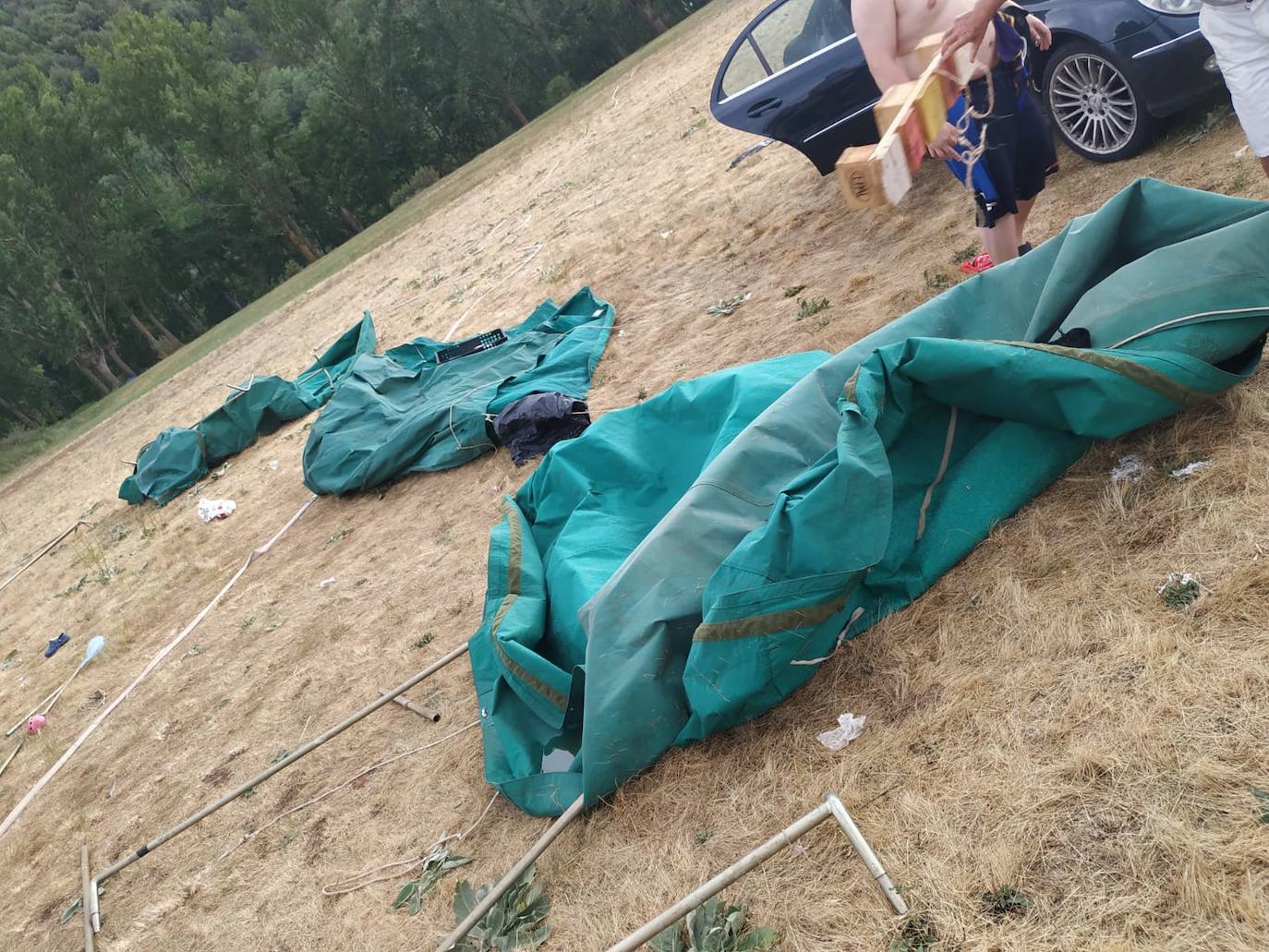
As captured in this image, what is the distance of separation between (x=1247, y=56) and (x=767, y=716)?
2.64 metres

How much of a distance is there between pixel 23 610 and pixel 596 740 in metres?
8.39

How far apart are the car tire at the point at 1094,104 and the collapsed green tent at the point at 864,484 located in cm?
211

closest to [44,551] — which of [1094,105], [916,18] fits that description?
[916,18]

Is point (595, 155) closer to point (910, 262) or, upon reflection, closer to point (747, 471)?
point (910, 262)

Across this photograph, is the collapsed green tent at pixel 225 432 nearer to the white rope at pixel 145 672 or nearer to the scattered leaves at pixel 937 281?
the white rope at pixel 145 672

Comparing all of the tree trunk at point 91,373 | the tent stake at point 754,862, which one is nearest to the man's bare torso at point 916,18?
the tent stake at point 754,862

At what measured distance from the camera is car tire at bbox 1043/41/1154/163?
486 cm

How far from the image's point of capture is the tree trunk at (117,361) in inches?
1340

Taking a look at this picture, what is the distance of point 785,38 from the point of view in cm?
634

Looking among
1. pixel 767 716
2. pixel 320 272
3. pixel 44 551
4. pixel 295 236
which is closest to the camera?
pixel 767 716

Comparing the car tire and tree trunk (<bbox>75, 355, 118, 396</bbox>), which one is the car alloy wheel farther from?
tree trunk (<bbox>75, 355, 118, 396</bbox>)

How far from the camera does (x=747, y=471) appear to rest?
10.4 feet

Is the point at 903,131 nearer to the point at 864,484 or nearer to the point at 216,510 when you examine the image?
the point at 864,484

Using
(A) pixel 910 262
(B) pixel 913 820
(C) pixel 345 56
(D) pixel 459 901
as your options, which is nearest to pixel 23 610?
(D) pixel 459 901
